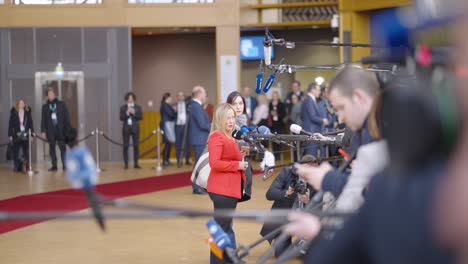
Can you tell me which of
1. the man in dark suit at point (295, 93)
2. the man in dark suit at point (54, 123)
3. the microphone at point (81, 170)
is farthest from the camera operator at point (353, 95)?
the man in dark suit at point (295, 93)

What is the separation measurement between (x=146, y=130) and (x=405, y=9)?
21.6 m

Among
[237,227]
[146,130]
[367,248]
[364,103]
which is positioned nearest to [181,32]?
[146,130]

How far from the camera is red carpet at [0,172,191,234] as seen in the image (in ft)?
38.9

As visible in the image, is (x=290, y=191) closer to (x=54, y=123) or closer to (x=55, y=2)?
(x=54, y=123)

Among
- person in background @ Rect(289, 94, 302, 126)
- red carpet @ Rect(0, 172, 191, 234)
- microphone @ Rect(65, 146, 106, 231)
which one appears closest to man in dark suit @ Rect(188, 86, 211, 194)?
red carpet @ Rect(0, 172, 191, 234)

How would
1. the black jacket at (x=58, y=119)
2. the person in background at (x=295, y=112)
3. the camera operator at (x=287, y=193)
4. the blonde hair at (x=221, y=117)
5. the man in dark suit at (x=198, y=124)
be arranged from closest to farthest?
the blonde hair at (x=221, y=117)
the camera operator at (x=287, y=193)
the man in dark suit at (x=198, y=124)
the black jacket at (x=58, y=119)
the person in background at (x=295, y=112)

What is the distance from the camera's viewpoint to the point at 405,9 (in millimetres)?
2291

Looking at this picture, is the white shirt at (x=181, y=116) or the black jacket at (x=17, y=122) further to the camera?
the white shirt at (x=181, y=116)

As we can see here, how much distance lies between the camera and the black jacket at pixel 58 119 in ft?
63.1

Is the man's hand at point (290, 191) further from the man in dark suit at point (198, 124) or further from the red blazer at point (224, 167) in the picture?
the man in dark suit at point (198, 124)

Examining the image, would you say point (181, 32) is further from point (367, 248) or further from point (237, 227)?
point (367, 248)

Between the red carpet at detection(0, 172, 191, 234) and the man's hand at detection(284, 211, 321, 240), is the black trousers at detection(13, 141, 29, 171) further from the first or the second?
the man's hand at detection(284, 211, 321, 240)

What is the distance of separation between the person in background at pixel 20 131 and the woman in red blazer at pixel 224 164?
12.2 meters

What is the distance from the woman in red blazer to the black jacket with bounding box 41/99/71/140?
12.2m
